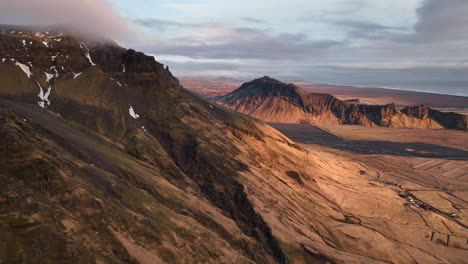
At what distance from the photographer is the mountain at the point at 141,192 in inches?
2680

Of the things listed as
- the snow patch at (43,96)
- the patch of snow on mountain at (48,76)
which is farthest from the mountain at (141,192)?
the snow patch at (43,96)

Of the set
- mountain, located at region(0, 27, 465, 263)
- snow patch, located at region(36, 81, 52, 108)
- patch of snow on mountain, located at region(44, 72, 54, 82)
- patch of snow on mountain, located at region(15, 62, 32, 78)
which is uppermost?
patch of snow on mountain, located at region(15, 62, 32, 78)

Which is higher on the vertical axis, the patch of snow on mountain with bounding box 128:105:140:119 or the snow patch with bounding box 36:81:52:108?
the snow patch with bounding box 36:81:52:108

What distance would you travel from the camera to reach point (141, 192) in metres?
102

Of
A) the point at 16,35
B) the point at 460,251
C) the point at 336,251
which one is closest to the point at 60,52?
the point at 16,35

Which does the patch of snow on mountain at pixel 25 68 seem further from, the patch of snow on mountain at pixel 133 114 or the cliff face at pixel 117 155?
the patch of snow on mountain at pixel 133 114

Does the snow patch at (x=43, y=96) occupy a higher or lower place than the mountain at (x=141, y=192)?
higher

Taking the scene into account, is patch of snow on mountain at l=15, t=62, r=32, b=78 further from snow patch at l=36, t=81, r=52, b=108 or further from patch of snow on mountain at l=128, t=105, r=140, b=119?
patch of snow on mountain at l=128, t=105, r=140, b=119

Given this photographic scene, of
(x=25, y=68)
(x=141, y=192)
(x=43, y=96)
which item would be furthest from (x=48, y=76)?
(x=141, y=192)

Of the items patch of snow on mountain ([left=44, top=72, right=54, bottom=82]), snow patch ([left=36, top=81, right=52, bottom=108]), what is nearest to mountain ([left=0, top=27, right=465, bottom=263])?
patch of snow on mountain ([left=44, top=72, right=54, bottom=82])

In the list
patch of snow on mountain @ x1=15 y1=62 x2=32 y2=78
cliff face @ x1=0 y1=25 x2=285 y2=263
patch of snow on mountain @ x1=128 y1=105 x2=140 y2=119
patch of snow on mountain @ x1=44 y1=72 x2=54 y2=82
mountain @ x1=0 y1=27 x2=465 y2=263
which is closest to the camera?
mountain @ x1=0 y1=27 x2=465 y2=263

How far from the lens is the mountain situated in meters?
68.1

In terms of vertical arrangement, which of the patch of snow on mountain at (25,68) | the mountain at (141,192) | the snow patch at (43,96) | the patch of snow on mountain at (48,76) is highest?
the patch of snow on mountain at (25,68)

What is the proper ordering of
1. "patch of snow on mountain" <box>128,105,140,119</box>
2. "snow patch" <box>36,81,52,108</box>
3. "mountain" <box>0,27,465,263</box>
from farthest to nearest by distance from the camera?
"patch of snow on mountain" <box>128,105,140,119</box> → "snow patch" <box>36,81,52,108</box> → "mountain" <box>0,27,465,263</box>
